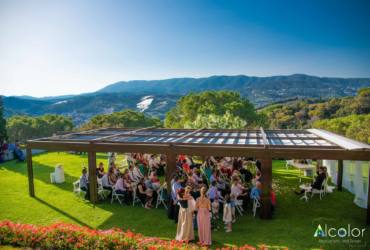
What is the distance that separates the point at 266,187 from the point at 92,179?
6.23 metres

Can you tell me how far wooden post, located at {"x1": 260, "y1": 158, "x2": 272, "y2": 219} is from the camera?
26.8 feet

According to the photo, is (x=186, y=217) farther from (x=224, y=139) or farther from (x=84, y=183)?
(x=84, y=183)

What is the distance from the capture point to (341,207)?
9.30m

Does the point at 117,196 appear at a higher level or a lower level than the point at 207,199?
lower

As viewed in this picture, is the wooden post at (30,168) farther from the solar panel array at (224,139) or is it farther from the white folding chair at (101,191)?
the white folding chair at (101,191)

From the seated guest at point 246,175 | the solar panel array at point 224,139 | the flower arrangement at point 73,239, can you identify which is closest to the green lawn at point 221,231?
the seated guest at point 246,175

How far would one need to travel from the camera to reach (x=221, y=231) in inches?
300

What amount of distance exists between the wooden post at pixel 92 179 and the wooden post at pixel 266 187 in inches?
234

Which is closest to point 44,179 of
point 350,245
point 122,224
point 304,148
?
point 122,224

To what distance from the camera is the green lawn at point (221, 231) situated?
7148 millimetres

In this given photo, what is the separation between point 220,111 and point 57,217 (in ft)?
101

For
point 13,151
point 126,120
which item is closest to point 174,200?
point 13,151

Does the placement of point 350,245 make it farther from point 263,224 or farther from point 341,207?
point 341,207

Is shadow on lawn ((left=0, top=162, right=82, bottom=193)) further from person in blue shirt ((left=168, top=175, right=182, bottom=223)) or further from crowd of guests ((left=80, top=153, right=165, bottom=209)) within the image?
person in blue shirt ((left=168, top=175, right=182, bottom=223))
